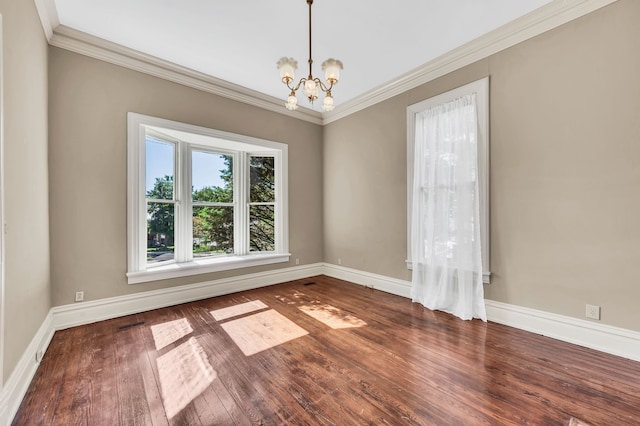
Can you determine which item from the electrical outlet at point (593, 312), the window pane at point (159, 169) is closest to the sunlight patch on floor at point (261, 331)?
the window pane at point (159, 169)

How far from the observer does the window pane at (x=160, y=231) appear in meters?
3.58

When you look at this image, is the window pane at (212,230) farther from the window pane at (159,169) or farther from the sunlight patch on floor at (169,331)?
the sunlight patch on floor at (169,331)

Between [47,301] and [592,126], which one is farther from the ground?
[592,126]

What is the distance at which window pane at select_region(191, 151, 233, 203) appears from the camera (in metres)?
4.09

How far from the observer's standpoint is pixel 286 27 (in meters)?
2.70

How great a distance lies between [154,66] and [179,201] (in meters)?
1.76

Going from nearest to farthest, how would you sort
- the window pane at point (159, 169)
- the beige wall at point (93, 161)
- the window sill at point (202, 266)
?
1. the beige wall at point (93, 161)
2. the window sill at point (202, 266)
3. the window pane at point (159, 169)

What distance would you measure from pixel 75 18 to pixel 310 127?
3.33 meters

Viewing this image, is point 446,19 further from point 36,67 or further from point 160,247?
point 160,247

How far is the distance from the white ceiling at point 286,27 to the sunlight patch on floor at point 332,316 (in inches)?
123

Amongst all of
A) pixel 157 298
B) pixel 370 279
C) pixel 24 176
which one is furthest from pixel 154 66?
pixel 370 279

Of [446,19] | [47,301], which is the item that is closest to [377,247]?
[446,19]

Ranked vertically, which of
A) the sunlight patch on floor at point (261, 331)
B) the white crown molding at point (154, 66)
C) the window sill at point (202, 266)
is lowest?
the sunlight patch on floor at point (261, 331)

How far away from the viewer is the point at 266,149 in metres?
4.54
